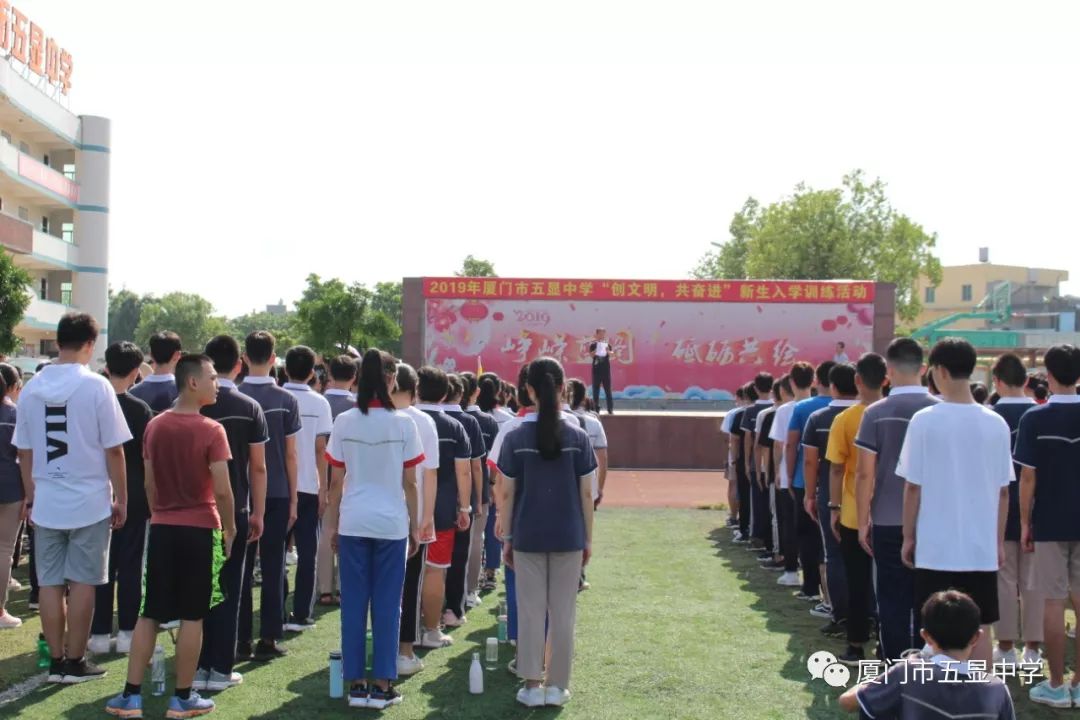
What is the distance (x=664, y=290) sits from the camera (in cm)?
2989

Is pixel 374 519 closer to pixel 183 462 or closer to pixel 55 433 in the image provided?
pixel 183 462

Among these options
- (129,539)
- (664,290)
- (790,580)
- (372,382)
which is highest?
(664,290)

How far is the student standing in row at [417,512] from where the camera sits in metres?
6.18

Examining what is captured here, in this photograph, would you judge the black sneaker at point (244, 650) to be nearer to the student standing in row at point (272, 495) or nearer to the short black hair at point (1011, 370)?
the student standing in row at point (272, 495)

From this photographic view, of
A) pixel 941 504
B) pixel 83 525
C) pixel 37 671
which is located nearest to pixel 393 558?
pixel 83 525

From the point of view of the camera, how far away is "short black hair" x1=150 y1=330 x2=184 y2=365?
268 inches

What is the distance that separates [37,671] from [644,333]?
80.2ft

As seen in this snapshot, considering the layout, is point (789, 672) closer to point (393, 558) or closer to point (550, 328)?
point (393, 558)

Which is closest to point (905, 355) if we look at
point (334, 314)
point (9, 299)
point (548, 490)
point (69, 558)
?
point (548, 490)

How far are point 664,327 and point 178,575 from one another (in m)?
25.1

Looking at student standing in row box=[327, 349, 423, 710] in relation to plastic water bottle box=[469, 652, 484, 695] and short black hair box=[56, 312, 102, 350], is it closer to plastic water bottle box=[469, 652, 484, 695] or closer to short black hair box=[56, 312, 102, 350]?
plastic water bottle box=[469, 652, 484, 695]

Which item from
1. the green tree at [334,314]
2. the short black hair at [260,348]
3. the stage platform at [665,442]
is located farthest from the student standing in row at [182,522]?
the green tree at [334,314]

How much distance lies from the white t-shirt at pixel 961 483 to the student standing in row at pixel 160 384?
457 centimetres

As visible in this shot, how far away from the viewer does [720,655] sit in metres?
7.22
